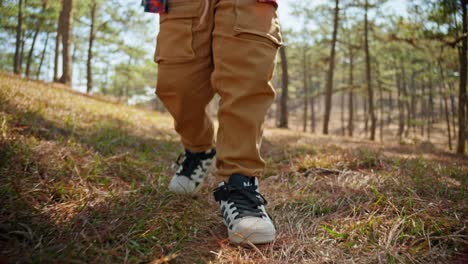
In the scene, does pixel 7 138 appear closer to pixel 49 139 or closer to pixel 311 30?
pixel 49 139

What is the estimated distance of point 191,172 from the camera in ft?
6.09

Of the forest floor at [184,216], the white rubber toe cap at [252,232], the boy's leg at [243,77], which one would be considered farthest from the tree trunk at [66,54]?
the white rubber toe cap at [252,232]

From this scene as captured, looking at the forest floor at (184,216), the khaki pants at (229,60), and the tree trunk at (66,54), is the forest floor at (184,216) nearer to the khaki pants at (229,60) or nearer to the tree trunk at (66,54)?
the khaki pants at (229,60)

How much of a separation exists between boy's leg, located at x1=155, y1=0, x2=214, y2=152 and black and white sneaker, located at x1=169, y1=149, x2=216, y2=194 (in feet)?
0.94

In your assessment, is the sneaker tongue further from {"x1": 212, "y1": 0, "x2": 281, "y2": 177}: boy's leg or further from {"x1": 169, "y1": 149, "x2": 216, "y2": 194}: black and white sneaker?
{"x1": 169, "y1": 149, "x2": 216, "y2": 194}: black and white sneaker

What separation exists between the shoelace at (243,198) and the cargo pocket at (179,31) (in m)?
0.70

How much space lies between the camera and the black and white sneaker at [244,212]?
123cm

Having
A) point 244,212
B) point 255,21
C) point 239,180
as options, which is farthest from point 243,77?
point 244,212

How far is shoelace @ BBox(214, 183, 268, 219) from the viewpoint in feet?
4.31

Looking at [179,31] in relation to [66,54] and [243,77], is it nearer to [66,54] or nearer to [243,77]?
[243,77]

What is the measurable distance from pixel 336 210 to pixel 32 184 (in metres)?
1.53

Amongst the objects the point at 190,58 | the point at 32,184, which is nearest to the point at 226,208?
the point at 190,58

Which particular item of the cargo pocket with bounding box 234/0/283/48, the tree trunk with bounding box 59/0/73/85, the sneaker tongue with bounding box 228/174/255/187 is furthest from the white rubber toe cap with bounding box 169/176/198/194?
the tree trunk with bounding box 59/0/73/85

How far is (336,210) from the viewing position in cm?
162
